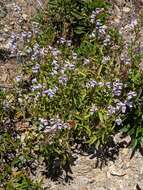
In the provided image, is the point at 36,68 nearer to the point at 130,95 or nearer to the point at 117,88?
the point at 117,88

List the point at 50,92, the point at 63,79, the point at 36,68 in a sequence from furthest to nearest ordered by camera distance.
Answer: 1. the point at 36,68
2. the point at 63,79
3. the point at 50,92

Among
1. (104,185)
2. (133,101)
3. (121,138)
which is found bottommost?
(104,185)

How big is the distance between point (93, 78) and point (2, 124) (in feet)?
4.49

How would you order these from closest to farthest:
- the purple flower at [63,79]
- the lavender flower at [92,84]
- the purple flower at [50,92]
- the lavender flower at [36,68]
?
the purple flower at [50,92] → the purple flower at [63,79] → the lavender flower at [92,84] → the lavender flower at [36,68]

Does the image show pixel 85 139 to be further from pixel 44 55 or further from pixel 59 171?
pixel 44 55

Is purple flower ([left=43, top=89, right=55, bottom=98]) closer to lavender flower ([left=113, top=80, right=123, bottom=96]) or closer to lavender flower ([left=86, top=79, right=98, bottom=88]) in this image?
lavender flower ([left=86, top=79, right=98, bottom=88])

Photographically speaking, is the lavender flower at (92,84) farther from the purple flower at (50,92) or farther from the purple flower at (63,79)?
the purple flower at (50,92)

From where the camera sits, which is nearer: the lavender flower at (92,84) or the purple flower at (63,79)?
the purple flower at (63,79)

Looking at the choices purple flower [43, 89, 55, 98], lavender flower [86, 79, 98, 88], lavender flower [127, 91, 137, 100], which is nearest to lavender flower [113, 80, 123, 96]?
lavender flower [127, 91, 137, 100]

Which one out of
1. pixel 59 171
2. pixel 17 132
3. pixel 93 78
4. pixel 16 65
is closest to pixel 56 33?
pixel 16 65

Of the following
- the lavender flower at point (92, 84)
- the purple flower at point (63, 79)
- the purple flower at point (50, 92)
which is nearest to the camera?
the purple flower at point (50, 92)

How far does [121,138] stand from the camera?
6684 mm

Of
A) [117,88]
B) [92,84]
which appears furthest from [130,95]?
[92,84]

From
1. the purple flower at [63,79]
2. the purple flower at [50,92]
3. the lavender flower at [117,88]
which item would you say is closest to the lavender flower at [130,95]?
the lavender flower at [117,88]
